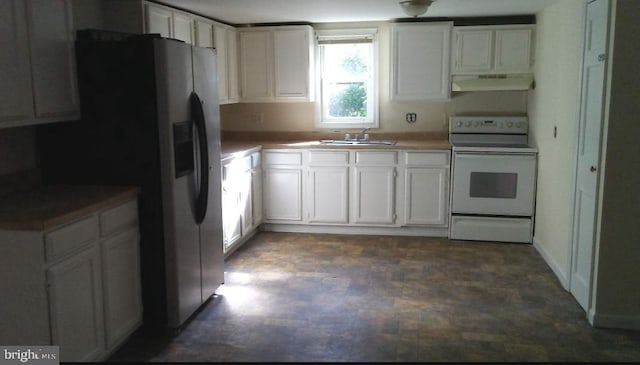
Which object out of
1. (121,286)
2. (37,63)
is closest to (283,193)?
(121,286)

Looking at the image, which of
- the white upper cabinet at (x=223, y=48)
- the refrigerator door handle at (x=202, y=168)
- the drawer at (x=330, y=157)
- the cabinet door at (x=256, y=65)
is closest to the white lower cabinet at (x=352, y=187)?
the drawer at (x=330, y=157)

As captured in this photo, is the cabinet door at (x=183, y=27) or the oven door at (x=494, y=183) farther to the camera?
the oven door at (x=494, y=183)

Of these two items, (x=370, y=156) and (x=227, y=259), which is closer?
(x=227, y=259)

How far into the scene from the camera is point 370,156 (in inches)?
205

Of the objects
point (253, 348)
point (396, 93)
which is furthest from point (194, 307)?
point (396, 93)

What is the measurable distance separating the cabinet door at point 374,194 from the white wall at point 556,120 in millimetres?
1332

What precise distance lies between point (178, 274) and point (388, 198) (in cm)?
261

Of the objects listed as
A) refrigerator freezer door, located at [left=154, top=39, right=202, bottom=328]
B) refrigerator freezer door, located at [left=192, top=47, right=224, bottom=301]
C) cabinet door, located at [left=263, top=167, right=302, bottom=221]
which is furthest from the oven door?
refrigerator freezer door, located at [left=154, top=39, right=202, bottom=328]

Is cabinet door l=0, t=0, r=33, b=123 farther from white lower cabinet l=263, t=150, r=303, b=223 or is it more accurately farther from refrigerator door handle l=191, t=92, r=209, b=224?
white lower cabinet l=263, t=150, r=303, b=223

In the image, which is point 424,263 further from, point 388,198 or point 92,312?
point 92,312

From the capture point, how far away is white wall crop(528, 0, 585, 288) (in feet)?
12.7

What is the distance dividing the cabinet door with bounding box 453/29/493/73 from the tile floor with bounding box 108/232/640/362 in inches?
68.7

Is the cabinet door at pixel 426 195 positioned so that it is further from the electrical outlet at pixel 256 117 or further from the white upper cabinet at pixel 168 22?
the white upper cabinet at pixel 168 22

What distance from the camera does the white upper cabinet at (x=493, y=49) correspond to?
5.14 meters
